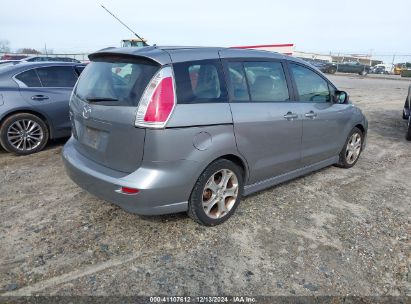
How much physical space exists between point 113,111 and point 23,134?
3489mm

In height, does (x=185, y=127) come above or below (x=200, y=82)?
below

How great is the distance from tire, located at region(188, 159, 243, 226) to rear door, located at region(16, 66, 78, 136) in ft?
12.3

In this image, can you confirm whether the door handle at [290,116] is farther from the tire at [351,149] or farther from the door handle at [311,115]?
the tire at [351,149]

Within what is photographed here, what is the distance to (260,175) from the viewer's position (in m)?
3.79

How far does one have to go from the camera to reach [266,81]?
12.4 ft

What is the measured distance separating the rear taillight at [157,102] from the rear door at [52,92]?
366 cm

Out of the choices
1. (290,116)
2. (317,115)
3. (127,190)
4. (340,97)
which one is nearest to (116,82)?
(127,190)

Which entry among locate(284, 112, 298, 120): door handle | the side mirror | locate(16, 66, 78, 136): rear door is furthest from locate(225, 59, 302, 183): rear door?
locate(16, 66, 78, 136): rear door

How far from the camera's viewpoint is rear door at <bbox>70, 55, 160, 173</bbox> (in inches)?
115

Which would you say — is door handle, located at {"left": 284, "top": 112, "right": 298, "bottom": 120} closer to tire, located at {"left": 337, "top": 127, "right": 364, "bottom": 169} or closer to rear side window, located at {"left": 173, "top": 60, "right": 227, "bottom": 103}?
rear side window, located at {"left": 173, "top": 60, "right": 227, "bottom": 103}

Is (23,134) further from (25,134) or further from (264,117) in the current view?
(264,117)

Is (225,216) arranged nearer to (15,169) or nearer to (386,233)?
(386,233)

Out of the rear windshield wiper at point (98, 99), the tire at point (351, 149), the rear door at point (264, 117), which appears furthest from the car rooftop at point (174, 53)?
the tire at point (351, 149)

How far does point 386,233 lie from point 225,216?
5.41 ft
